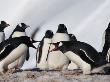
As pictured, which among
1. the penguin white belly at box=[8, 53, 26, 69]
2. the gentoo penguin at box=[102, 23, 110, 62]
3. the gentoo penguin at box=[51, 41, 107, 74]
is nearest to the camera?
the gentoo penguin at box=[51, 41, 107, 74]

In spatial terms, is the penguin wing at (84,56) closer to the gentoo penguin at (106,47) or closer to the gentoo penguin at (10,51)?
the gentoo penguin at (10,51)

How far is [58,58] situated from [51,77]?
221 centimetres

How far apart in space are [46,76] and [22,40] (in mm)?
1157

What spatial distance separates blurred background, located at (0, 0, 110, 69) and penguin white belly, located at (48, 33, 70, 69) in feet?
41.4

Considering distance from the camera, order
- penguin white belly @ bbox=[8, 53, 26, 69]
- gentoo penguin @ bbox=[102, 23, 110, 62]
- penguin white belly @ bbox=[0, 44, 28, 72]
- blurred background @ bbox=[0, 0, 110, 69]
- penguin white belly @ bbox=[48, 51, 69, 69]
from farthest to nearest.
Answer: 1. blurred background @ bbox=[0, 0, 110, 69]
2. gentoo penguin @ bbox=[102, 23, 110, 62]
3. penguin white belly @ bbox=[48, 51, 69, 69]
4. penguin white belly @ bbox=[8, 53, 26, 69]
5. penguin white belly @ bbox=[0, 44, 28, 72]

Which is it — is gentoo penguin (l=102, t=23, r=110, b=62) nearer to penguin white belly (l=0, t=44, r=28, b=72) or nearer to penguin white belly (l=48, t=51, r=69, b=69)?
penguin white belly (l=48, t=51, r=69, b=69)

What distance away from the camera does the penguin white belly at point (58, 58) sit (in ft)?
36.3

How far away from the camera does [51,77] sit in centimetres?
898

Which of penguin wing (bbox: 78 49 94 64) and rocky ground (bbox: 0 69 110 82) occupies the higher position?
penguin wing (bbox: 78 49 94 64)

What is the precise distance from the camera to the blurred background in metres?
26.0

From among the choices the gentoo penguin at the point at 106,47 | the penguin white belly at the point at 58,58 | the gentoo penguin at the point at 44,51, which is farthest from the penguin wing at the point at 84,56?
the gentoo penguin at the point at 44,51

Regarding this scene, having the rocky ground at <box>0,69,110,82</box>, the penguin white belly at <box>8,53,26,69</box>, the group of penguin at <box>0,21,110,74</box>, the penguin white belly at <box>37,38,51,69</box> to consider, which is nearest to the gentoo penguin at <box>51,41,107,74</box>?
the group of penguin at <box>0,21,110,74</box>

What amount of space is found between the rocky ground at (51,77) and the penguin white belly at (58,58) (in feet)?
4.99

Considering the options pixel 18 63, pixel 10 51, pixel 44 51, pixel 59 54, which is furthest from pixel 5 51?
pixel 44 51
